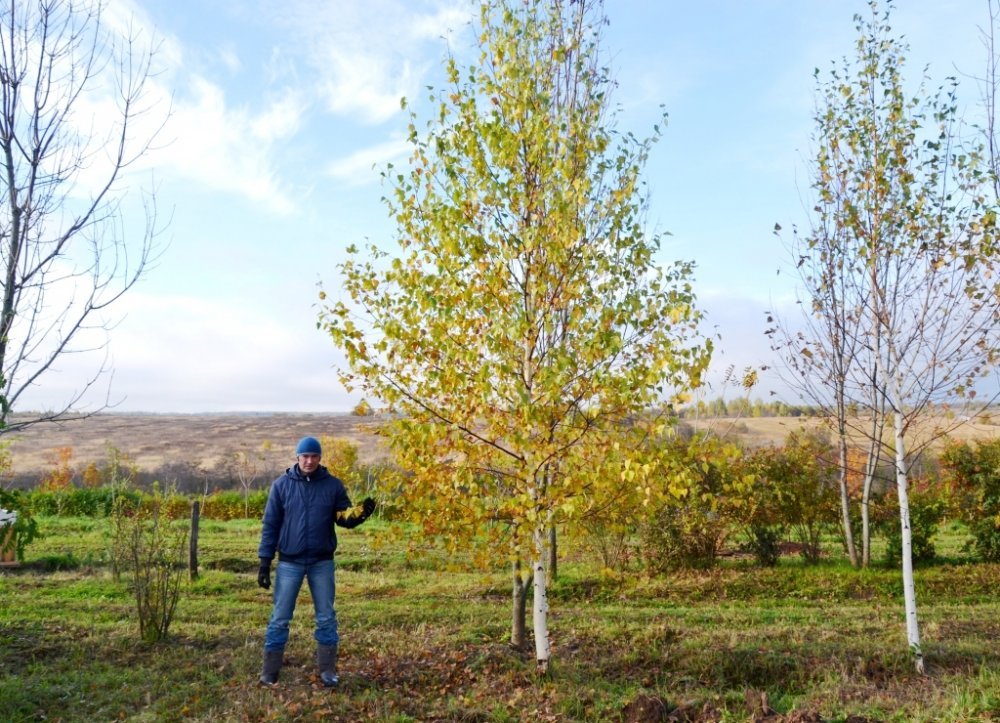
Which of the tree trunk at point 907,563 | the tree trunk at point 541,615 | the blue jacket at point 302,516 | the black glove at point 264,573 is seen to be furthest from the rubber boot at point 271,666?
the tree trunk at point 907,563

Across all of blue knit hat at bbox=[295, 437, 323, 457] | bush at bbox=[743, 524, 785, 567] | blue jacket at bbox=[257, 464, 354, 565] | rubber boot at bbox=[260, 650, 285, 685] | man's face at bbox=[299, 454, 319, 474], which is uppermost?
blue knit hat at bbox=[295, 437, 323, 457]

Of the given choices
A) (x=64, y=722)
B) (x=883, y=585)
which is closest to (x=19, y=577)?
(x=64, y=722)

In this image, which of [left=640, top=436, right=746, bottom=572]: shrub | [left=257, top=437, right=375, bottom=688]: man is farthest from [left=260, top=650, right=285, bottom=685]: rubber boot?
[left=640, top=436, right=746, bottom=572]: shrub

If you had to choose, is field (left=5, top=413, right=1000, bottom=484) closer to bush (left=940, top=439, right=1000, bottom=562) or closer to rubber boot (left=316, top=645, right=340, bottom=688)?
bush (left=940, top=439, right=1000, bottom=562)

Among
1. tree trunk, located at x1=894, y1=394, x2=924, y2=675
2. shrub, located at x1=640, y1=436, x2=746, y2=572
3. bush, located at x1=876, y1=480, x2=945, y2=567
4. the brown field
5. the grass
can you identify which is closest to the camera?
the grass

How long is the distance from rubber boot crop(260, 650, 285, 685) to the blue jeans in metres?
0.04

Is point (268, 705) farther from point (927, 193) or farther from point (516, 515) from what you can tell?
point (927, 193)

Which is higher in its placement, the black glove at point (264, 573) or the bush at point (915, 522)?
the black glove at point (264, 573)

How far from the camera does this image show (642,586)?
37.1 feet

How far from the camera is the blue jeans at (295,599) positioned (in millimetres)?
5836

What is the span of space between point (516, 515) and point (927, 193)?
5.74m

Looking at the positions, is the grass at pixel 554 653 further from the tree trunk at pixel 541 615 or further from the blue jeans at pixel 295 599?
the blue jeans at pixel 295 599

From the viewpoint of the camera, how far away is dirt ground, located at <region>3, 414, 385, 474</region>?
132ft

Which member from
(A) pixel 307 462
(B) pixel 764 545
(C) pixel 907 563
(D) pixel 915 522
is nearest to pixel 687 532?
(B) pixel 764 545
